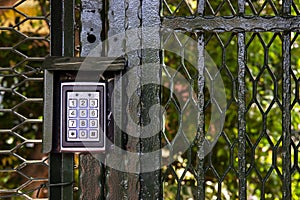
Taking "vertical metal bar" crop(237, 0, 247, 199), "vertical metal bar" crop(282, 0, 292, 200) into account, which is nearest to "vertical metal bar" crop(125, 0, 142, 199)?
"vertical metal bar" crop(237, 0, 247, 199)

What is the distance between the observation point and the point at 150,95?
66.0 inches

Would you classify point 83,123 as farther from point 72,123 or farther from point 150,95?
point 150,95

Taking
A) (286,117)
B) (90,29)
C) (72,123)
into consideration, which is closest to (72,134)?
(72,123)

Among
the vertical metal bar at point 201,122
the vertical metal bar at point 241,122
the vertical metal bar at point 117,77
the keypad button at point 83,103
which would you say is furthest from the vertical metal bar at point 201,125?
the keypad button at point 83,103

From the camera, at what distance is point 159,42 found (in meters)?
1.68

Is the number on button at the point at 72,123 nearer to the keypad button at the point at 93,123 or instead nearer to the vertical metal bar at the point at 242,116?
the keypad button at the point at 93,123

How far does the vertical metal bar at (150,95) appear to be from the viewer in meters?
1.67

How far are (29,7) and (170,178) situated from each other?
3.35 ft

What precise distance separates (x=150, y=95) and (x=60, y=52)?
281 mm

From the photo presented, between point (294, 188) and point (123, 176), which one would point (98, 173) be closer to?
point (123, 176)

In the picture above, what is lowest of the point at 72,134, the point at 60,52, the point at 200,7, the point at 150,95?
the point at 72,134

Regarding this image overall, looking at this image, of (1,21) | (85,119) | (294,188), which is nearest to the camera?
(85,119)

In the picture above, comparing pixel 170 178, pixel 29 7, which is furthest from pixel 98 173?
pixel 29 7

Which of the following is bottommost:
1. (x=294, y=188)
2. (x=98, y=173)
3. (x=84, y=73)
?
(x=294, y=188)
